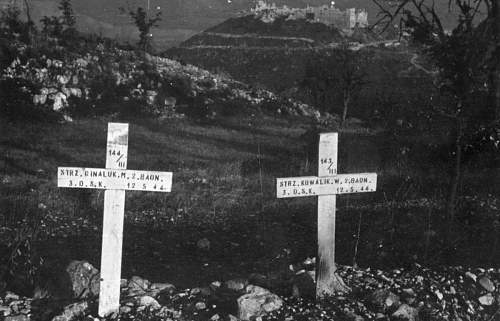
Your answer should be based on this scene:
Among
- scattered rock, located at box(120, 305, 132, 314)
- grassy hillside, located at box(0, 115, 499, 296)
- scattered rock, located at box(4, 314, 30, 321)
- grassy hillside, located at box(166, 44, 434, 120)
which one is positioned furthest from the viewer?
grassy hillside, located at box(166, 44, 434, 120)

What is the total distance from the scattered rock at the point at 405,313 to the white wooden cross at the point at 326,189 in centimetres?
62

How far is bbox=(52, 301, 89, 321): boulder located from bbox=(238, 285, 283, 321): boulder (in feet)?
4.18

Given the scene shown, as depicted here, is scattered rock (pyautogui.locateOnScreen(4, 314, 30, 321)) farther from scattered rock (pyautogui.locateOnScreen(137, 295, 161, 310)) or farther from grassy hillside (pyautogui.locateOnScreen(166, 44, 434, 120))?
grassy hillside (pyautogui.locateOnScreen(166, 44, 434, 120))

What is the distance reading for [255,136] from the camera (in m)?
18.9

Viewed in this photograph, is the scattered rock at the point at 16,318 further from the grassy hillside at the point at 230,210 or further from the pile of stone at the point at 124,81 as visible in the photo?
the pile of stone at the point at 124,81

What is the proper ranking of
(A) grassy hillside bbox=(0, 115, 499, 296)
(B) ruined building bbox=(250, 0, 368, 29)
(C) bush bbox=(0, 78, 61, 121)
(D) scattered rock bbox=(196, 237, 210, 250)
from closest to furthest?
1. (A) grassy hillside bbox=(0, 115, 499, 296)
2. (D) scattered rock bbox=(196, 237, 210, 250)
3. (C) bush bbox=(0, 78, 61, 121)
4. (B) ruined building bbox=(250, 0, 368, 29)

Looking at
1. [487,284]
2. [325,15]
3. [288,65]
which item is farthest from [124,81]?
[325,15]

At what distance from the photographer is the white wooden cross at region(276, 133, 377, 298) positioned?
441 centimetres

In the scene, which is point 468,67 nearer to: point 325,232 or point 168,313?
point 325,232

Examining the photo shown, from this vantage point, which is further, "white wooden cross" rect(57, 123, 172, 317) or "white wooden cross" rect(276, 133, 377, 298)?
"white wooden cross" rect(276, 133, 377, 298)

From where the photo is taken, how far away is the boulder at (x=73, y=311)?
420 centimetres

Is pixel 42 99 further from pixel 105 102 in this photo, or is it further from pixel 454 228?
pixel 454 228

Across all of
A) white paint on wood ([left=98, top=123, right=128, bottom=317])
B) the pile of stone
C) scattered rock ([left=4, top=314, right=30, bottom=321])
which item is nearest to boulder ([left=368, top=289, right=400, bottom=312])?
white paint on wood ([left=98, top=123, right=128, bottom=317])

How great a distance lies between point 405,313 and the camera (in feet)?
13.4
